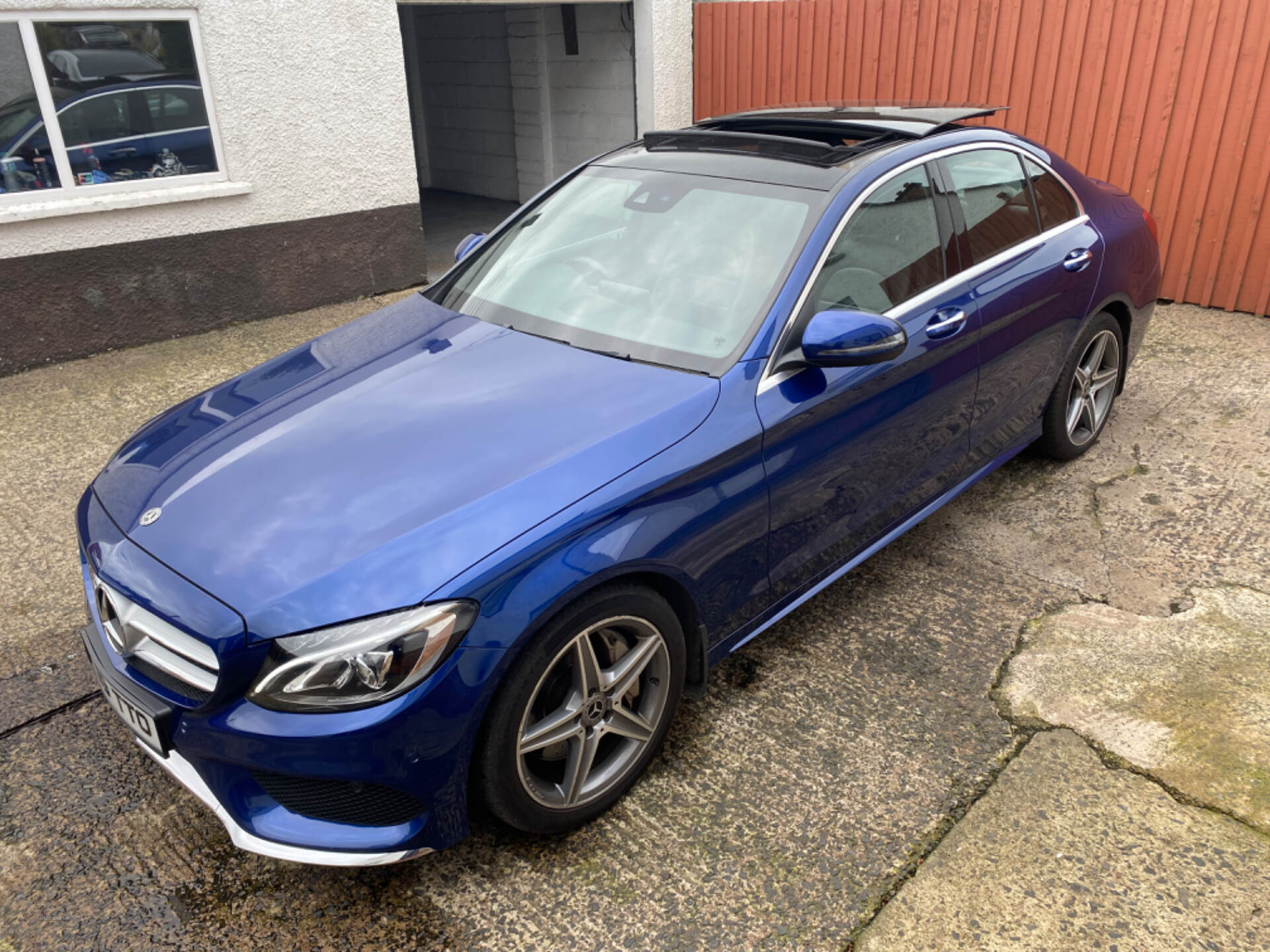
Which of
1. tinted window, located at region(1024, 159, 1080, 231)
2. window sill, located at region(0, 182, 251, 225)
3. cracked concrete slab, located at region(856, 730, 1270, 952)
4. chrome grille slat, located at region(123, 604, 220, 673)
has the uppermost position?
tinted window, located at region(1024, 159, 1080, 231)

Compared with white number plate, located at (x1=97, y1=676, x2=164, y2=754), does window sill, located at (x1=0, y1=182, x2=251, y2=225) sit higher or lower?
higher

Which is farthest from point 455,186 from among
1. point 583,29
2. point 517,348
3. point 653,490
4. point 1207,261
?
point 653,490

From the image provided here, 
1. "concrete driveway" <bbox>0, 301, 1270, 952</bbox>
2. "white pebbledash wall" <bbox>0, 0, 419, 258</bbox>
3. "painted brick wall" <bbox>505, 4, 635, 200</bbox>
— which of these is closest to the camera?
"concrete driveway" <bbox>0, 301, 1270, 952</bbox>

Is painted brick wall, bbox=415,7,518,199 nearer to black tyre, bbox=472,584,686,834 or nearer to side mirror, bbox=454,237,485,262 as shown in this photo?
side mirror, bbox=454,237,485,262

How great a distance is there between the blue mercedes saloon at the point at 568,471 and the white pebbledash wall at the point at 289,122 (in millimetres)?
3525

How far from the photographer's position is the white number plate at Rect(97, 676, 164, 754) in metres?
2.35

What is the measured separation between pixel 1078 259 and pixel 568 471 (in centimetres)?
287

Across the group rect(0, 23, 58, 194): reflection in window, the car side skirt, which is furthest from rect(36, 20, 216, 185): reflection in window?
the car side skirt

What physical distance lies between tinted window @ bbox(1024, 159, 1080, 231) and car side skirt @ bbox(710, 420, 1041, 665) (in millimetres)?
901

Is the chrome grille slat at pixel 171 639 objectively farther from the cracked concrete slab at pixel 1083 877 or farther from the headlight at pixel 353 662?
the cracked concrete slab at pixel 1083 877

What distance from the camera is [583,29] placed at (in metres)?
9.98

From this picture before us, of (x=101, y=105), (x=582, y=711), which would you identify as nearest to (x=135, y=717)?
(x=582, y=711)

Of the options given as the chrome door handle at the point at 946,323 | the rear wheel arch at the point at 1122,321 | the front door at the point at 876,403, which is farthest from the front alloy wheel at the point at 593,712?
the rear wheel arch at the point at 1122,321

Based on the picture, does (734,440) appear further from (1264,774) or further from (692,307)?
(1264,774)
